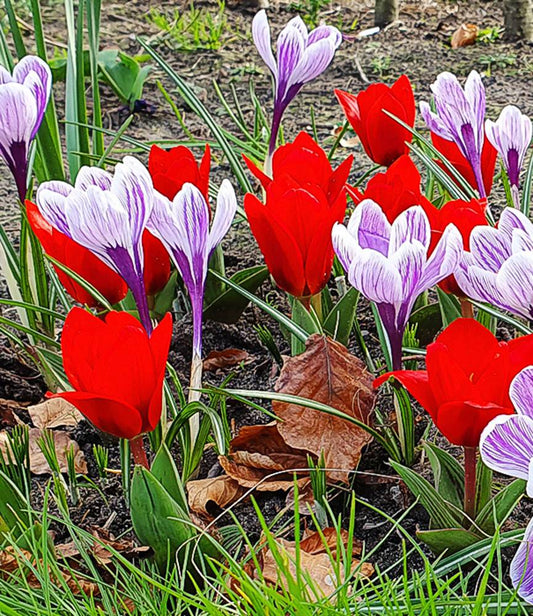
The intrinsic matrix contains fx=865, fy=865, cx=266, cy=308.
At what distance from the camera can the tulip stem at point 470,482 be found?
108cm

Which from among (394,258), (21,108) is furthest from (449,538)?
(21,108)

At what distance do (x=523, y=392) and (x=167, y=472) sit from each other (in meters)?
0.48

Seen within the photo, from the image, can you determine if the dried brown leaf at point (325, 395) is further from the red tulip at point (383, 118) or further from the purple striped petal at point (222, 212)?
the red tulip at point (383, 118)

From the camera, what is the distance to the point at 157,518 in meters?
1.12

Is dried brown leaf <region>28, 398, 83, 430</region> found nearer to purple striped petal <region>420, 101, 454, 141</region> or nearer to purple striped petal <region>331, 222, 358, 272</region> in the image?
purple striped petal <region>331, 222, 358, 272</region>

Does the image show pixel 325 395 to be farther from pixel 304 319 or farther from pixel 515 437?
pixel 515 437

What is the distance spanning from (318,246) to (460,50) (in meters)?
2.83

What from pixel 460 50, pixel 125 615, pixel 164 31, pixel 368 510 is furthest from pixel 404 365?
pixel 164 31

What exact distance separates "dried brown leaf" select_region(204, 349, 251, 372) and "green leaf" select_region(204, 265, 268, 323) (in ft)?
0.22

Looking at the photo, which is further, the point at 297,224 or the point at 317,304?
the point at 317,304

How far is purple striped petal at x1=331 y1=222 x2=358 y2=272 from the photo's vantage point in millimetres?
1115

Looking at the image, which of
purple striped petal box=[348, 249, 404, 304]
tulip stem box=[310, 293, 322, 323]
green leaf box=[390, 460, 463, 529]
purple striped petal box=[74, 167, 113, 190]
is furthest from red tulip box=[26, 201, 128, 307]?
green leaf box=[390, 460, 463, 529]

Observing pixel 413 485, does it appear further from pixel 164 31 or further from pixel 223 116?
pixel 164 31

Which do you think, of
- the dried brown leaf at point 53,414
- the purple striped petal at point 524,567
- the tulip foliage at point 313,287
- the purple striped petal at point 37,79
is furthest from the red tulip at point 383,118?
the purple striped petal at point 524,567
